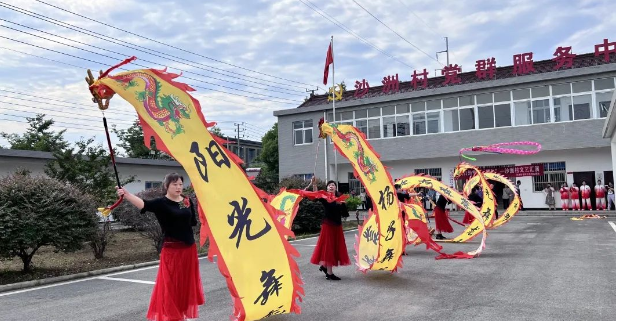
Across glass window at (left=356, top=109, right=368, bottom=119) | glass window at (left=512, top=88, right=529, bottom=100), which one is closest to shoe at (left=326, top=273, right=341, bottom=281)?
glass window at (left=512, top=88, right=529, bottom=100)

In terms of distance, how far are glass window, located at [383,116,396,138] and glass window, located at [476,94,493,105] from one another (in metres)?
5.16

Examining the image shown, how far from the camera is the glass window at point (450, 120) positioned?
27328mm

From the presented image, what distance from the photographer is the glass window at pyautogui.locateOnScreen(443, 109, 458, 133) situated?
27.3m

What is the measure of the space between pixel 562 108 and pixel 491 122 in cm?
348

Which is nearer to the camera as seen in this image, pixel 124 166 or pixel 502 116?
pixel 124 166

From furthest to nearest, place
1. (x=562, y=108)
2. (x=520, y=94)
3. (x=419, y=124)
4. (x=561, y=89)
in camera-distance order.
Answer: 1. (x=419, y=124)
2. (x=520, y=94)
3. (x=562, y=108)
4. (x=561, y=89)

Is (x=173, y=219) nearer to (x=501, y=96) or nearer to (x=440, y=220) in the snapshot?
(x=440, y=220)

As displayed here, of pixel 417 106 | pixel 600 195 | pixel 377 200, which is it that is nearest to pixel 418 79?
pixel 417 106

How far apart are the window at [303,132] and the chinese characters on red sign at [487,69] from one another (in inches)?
148

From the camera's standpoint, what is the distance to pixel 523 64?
2552 centimetres

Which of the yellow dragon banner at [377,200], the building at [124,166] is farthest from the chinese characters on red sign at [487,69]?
the yellow dragon banner at [377,200]

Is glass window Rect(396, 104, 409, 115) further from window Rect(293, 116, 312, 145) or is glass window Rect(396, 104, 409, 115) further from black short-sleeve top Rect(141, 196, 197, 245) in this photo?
black short-sleeve top Rect(141, 196, 197, 245)

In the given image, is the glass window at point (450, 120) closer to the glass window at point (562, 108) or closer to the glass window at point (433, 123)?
the glass window at point (433, 123)

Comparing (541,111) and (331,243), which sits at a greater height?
(541,111)
